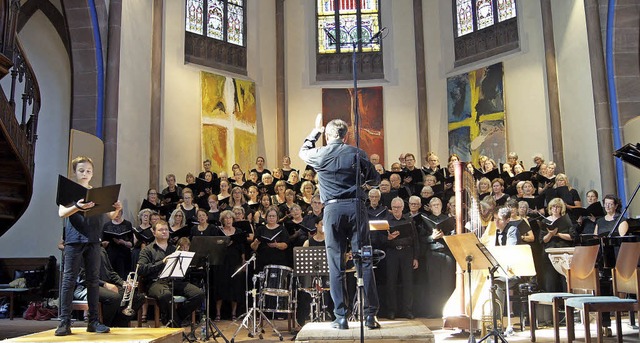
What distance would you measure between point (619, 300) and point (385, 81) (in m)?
11.6

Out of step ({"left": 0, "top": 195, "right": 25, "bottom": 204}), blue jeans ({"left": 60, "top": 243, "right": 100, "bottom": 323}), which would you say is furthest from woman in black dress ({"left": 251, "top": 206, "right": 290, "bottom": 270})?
blue jeans ({"left": 60, "top": 243, "right": 100, "bottom": 323})

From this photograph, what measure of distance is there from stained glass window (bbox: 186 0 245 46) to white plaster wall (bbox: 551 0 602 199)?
7.38 metres

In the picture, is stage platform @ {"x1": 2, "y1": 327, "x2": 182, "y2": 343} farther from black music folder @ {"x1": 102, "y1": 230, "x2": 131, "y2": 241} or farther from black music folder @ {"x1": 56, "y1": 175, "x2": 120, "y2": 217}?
black music folder @ {"x1": 102, "y1": 230, "x2": 131, "y2": 241}

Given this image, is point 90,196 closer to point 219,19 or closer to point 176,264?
point 176,264

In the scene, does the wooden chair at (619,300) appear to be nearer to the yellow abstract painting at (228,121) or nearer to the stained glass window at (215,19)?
the yellow abstract painting at (228,121)

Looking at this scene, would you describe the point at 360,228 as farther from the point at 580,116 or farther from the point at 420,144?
the point at 420,144

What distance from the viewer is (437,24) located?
54.5 ft

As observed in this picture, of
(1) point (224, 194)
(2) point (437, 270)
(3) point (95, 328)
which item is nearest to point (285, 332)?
(2) point (437, 270)

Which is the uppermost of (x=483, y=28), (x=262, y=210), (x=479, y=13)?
(x=479, y=13)

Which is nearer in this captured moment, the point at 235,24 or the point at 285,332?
the point at 285,332

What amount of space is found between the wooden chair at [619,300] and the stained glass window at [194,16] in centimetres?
1154

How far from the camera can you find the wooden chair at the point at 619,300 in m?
5.72

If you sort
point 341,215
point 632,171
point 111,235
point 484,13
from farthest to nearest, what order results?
point 484,13 < point 632,171 < point 111,235 < point 341,215

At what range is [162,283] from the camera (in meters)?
7.88
